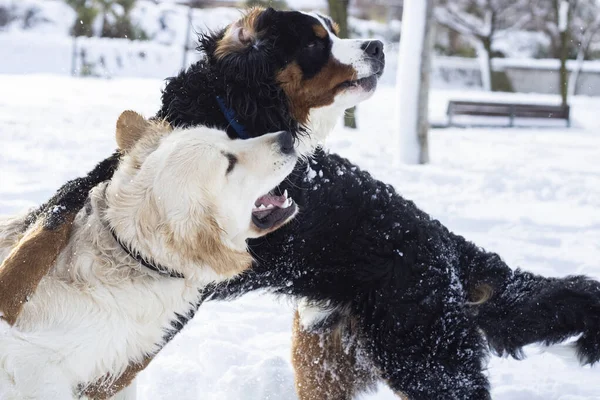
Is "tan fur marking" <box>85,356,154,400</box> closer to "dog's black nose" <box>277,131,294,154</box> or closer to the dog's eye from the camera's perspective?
the dog's eye

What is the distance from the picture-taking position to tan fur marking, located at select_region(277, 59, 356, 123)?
3676mm

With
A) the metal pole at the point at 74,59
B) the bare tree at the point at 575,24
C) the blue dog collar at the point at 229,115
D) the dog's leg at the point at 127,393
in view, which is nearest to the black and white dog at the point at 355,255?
the blue dog collar at the point at 229,115

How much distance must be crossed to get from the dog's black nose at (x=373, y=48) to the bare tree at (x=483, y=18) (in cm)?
3010

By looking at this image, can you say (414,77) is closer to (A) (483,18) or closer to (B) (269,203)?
(B) (269,203)

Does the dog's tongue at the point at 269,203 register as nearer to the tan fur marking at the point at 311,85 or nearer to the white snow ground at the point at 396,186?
the tan fur marking at the point at 311,85

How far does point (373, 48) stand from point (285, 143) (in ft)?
2.93

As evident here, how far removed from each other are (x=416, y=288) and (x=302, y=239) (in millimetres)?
587

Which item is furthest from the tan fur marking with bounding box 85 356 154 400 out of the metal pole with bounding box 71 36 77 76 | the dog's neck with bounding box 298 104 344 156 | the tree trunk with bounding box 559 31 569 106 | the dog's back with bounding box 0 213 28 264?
the metal pole with bounding box 71 36 77 76

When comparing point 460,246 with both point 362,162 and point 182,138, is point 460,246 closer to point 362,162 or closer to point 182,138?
point 182,138

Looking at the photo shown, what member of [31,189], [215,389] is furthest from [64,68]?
[215,389]

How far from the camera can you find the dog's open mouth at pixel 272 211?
10.9ft

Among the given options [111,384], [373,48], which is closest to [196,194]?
[111,384]

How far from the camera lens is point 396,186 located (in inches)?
357

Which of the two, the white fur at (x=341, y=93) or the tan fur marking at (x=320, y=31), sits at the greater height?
the tan fur marking at (x=320, y=31)
